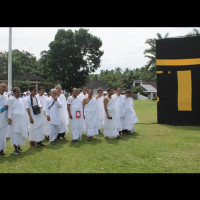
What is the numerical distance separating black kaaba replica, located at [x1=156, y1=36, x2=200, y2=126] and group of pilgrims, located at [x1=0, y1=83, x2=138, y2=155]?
3.38m

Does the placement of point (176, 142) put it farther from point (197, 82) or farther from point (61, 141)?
point (197, 82)

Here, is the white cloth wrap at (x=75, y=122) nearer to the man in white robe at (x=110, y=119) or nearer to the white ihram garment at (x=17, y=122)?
the man in white robe at (x=110, y=119)

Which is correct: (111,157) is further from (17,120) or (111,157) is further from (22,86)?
(22,86)

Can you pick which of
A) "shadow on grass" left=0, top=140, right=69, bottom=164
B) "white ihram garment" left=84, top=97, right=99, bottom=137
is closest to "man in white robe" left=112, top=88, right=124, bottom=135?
"white ihram garment" left=84, top=97, right=99, bottom=137

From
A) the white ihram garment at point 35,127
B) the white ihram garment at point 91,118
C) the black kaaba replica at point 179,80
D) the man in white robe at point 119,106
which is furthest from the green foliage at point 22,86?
the white ihram garment at point 35,127

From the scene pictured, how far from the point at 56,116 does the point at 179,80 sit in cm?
705

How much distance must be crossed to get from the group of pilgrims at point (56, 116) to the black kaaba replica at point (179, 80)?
133 inches

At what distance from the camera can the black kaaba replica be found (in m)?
12.1

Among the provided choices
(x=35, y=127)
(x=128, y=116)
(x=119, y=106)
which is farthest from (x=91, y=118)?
(x=35, y=127)

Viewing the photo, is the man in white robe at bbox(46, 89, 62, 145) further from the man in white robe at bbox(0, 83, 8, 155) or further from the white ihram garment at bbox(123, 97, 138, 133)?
the white ihram garment at bbox(123, 97, 138, 133)

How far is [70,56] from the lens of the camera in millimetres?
38688

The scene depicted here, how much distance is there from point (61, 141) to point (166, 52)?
24.2 ft

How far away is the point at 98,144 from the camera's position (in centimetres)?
793

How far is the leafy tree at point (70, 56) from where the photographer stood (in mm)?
38188
